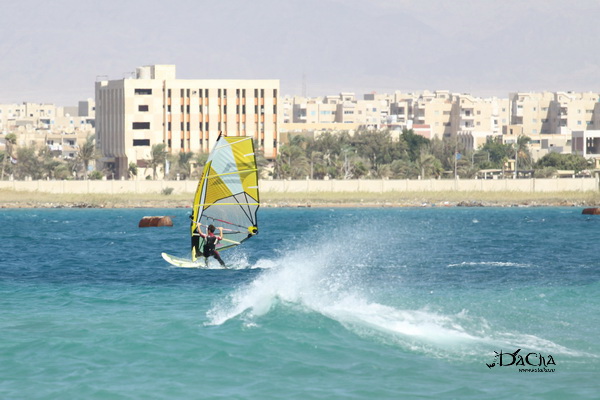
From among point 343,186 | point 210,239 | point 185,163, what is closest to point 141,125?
point 185,163

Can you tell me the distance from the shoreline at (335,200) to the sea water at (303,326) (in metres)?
72.3

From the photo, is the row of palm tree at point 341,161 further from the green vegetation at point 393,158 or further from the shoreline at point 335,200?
the shoreline at point 335,200

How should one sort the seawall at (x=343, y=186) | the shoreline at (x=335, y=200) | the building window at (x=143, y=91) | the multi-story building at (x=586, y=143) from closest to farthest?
1. the shoreline at (x=335, y=200)
2. the seawall at (x=343, y=186)
3. the building window at (x=143, y=91)
4. the multi-story building at (x=586, y=143)

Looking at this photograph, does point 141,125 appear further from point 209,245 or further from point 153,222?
point 209,245

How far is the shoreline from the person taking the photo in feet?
418

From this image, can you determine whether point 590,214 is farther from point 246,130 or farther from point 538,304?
point 538,304

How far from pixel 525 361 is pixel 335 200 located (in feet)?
348

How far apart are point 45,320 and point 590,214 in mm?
88388

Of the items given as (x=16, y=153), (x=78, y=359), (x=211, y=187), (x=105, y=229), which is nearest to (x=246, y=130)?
(x=16, y=153)

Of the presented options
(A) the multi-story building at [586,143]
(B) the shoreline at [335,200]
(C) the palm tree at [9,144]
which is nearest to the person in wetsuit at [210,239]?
(B) the shoreline at [335,200]

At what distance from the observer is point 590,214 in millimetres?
109375

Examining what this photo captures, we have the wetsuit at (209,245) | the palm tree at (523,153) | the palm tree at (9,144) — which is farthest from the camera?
the palm tree at (523,153)

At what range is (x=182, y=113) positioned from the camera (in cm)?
15838

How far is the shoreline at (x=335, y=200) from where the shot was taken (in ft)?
A: 418
